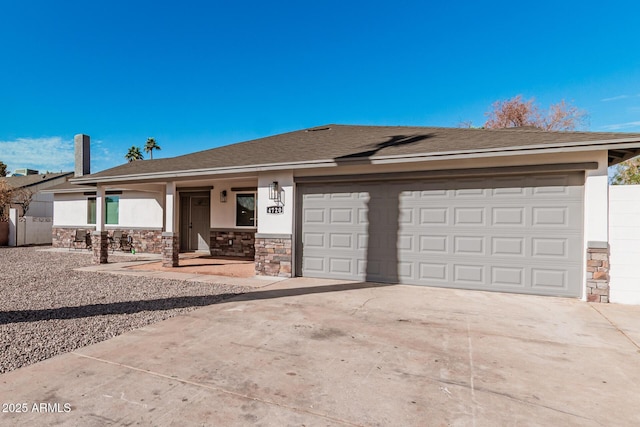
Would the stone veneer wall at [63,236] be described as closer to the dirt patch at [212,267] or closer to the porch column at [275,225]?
the dirt patch at [212,267]

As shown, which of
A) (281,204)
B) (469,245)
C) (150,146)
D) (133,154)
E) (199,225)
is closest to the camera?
(469,245)

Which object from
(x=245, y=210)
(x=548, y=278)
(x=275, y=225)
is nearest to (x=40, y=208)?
(x=245, y=210)

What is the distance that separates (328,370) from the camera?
305 centimetres

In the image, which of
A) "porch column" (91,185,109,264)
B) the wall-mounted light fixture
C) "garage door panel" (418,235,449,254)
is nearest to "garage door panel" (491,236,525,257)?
"garage door panel" (418,235,449,254)

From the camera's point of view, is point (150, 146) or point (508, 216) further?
point (150, 146)

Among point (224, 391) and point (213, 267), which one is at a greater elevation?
point (224, 391)

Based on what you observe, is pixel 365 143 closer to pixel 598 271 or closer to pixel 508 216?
pixel 508 216

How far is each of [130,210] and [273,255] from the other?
9027 mm

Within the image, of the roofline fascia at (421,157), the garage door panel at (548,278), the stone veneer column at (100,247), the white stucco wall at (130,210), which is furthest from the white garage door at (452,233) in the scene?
the white stucco wall at (130,210)

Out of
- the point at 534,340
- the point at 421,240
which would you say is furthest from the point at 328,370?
the point at 421,240

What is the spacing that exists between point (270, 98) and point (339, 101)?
3950 mm

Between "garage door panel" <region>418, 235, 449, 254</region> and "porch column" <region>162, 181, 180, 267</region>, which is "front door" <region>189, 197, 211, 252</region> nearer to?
"porch column" <region>162, 181, 180, 267</region>

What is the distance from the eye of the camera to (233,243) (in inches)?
467

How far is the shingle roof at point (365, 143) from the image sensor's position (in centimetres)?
589
